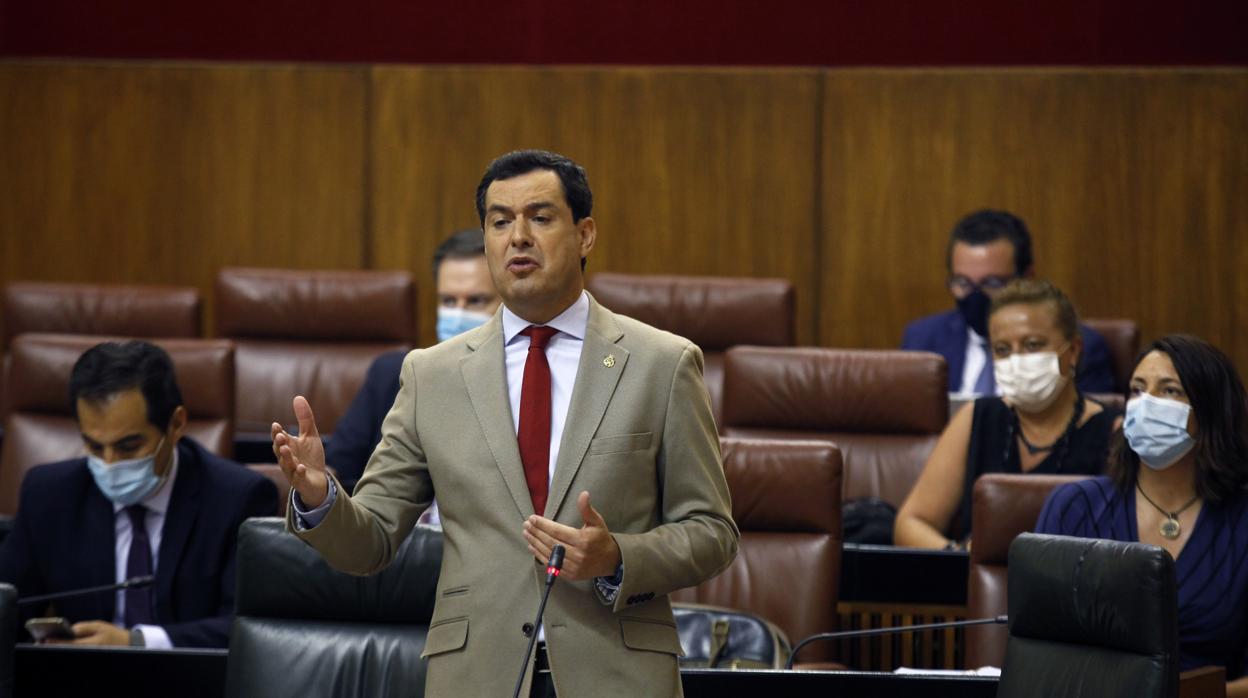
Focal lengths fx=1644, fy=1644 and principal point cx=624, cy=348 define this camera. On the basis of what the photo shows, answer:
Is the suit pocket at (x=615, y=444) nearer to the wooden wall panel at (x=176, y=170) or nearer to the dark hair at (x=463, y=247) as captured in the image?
the dark hair at (x=463, y=247)

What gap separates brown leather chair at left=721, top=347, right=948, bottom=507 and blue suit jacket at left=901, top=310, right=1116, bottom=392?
60 cm

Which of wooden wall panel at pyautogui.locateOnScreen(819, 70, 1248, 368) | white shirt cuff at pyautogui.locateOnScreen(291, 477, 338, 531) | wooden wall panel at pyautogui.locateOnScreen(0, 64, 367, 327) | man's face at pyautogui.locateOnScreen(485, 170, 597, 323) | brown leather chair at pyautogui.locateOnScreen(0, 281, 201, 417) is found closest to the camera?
white shirt cuff at pyautogui.locateOnScreen(291, 477, 338, 531)

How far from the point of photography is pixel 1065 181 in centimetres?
587

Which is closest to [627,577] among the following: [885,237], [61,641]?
[61,641]

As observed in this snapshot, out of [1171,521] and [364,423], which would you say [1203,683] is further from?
[364,423]

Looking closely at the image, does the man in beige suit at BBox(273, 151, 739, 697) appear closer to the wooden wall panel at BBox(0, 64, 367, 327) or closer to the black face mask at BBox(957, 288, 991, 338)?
the black face mask at BBox(957, 288, 991, 338)

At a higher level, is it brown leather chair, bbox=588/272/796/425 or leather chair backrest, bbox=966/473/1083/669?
brown leather chair, bbox=588/272/796/425

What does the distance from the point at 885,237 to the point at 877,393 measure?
174 cm

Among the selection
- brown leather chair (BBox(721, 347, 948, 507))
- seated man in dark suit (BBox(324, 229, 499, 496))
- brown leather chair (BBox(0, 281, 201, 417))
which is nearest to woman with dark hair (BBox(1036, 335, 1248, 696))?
brown leather chair (BBox(721, 347, 948, 507))

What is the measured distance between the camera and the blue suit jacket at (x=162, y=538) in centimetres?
336

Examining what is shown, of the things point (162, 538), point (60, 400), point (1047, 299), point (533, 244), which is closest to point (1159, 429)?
point (1047, 299)

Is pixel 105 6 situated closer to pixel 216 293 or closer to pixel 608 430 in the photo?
pixel 216 293

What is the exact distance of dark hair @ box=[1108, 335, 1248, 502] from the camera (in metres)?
3.13

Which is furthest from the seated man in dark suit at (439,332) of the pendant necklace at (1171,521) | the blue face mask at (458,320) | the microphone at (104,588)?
the pendant necklace at (1171,521)
